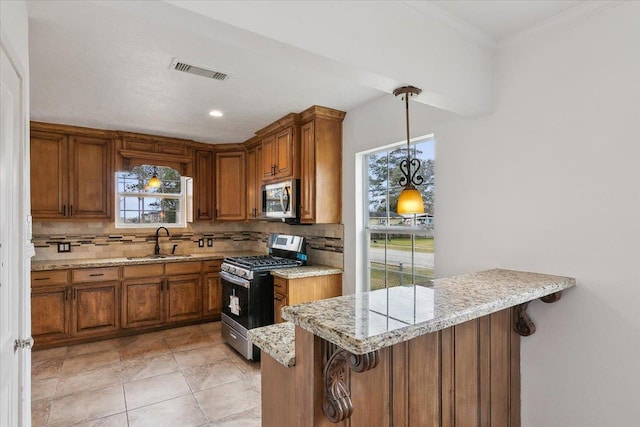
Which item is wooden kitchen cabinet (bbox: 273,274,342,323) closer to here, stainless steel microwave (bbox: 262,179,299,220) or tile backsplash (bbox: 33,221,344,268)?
tile backsplash (bbox: 33,221,344,268)

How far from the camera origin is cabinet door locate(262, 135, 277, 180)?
3854 mm

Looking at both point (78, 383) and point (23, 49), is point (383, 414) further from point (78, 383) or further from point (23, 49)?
point (78, 383)

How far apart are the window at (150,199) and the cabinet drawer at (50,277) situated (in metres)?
0.93

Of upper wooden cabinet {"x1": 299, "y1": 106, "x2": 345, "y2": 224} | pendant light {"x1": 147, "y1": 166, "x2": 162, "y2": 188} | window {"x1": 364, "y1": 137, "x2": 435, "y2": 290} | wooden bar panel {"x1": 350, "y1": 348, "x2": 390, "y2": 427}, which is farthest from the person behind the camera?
pendant light {"x1": 147, "y1": 166, "x2": 162, "y2": 188}

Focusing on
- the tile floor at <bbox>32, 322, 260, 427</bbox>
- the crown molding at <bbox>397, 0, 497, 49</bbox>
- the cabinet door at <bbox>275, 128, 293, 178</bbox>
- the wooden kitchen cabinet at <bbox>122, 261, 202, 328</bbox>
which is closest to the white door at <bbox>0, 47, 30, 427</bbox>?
the tile floor at <bbox>32, 322, 260, 427</bbox>

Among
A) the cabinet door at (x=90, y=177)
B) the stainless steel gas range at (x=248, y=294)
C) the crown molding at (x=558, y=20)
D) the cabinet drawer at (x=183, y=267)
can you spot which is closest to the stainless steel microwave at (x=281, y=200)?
the stainless steel gas range at (x=248, y=294)

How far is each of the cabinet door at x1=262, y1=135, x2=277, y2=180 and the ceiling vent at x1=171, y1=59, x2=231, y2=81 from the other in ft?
4.45

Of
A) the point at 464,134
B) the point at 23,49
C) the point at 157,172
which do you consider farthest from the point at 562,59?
Answer: the point at 157,172

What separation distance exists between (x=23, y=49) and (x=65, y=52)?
75cm

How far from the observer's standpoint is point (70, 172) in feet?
13.0

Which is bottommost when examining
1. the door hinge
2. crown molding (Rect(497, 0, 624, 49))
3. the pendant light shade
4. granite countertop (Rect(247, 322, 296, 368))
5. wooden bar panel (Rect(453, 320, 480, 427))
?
wooden bar panel (Rect(453, 320, 480, 427))

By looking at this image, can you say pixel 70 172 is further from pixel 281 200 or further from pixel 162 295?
pixel 281 200

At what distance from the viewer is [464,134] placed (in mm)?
2279

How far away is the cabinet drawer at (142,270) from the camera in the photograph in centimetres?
403
